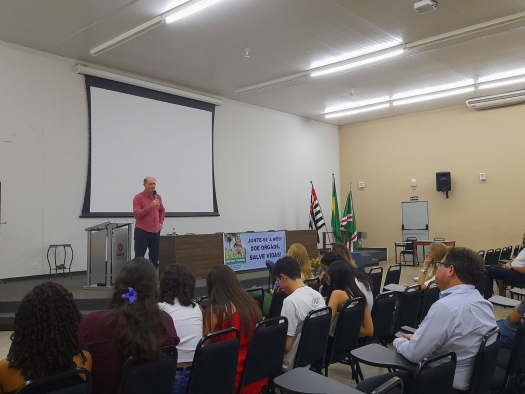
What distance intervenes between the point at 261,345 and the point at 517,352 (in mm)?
1370

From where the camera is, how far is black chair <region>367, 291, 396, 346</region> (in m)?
3.28

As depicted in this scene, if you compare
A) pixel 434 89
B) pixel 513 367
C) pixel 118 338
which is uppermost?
pixel 434 89

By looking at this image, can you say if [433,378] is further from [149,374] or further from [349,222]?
[349,222]

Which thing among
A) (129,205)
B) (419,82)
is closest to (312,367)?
(129,205)

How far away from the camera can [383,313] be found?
131 inches

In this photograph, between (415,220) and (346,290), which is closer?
(346,290)

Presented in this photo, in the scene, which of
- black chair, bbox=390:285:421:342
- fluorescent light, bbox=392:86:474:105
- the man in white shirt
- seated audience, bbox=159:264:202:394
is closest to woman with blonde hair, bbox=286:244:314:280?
black chair, bbox=390:285:421:342

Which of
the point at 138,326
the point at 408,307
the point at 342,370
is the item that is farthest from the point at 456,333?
the point at 342,370

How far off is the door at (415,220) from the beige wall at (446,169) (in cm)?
14

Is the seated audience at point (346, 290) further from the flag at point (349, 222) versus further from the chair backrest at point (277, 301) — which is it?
the flag at point (349, 222)

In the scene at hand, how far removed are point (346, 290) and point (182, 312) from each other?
1.30 meters

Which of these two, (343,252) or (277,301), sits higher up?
(343,252)

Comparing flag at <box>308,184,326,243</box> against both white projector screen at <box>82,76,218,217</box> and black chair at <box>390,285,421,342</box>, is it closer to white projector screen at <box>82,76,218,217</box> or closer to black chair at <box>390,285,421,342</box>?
white projector screen at <box>82,76,218,217</box>

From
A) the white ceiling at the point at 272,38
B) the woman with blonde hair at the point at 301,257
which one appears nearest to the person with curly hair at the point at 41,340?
the woman with blonde hair at the point at 301,257
